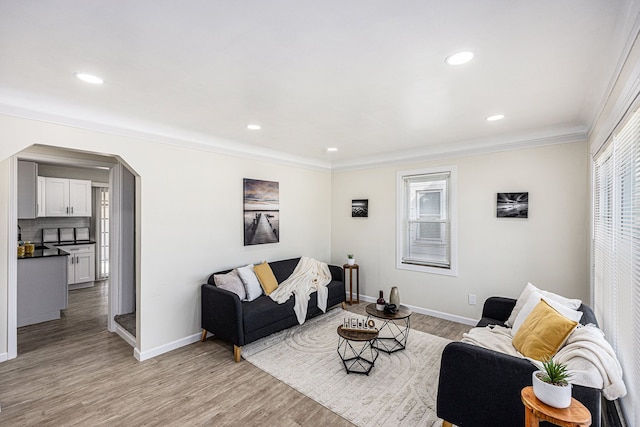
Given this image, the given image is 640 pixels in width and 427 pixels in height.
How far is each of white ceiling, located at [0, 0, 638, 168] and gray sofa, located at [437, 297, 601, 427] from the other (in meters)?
1.86

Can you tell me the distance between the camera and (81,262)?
6.13m

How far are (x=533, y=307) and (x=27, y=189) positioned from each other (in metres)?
7.03

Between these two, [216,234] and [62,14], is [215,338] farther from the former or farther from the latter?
[62,14]

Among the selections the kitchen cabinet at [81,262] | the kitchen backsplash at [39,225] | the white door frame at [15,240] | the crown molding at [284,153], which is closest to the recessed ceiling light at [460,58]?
the crown molding at [284,153]

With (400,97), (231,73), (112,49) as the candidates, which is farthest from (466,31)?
(112,49)

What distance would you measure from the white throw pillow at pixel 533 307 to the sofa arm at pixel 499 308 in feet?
1.48

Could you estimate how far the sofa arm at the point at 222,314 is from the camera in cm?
320

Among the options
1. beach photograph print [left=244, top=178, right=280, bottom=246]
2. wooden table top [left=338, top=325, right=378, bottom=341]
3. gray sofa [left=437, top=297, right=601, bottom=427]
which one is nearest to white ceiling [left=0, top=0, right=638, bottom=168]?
beach photograph print [left=244, top=178, right=280, bottom=246]

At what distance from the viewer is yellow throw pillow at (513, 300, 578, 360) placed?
2.00 m

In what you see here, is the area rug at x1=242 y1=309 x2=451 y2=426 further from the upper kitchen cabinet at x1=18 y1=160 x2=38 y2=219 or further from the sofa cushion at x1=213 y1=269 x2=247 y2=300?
the upper kitchen cabinet at x1=18 y1=160 x2=38 y2=219

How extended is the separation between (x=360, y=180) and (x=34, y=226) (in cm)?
628

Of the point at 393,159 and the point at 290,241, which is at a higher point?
the point at 393,159

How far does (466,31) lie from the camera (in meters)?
1.60

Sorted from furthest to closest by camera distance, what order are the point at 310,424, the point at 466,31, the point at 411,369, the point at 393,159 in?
Result: 1. the point at 393,159
2. the point at 411,369
3. the point at 310,424
4. the point at 466,31
